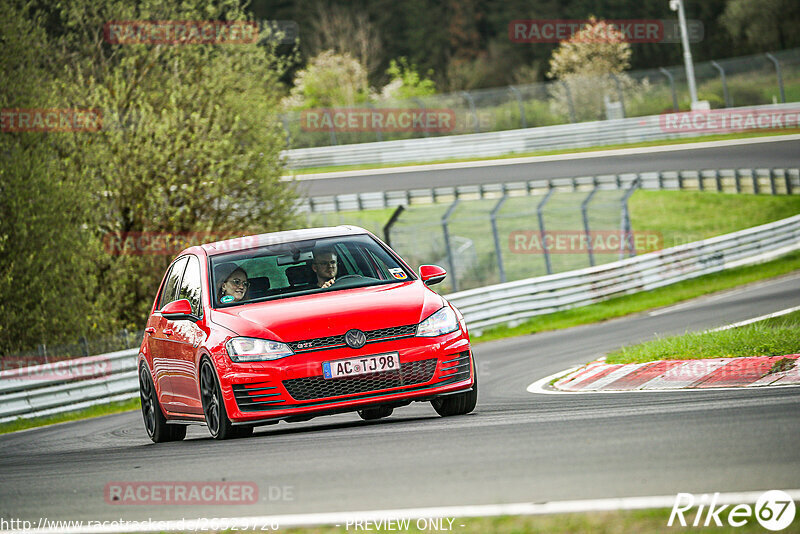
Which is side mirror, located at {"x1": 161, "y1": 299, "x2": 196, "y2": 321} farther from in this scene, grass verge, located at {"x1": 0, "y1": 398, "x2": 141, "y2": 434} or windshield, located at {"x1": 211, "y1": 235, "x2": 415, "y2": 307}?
grass verge, located at {"x1": 0, "y1": 398, "x2": 141, "y2": 434}

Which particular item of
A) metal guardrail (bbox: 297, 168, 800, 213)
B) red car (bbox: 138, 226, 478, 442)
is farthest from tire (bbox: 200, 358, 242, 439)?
metal guardrail (bbox: 297, 168, 800, 213)

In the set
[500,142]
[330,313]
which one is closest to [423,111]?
[500,142]

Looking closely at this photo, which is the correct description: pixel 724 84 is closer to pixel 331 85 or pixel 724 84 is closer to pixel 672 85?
pixel 672 85

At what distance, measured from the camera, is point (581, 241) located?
90.5 feet

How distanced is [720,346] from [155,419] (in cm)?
531

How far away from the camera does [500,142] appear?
162ft

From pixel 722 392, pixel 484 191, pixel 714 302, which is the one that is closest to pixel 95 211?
pixel 714 302

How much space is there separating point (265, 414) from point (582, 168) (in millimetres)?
34317

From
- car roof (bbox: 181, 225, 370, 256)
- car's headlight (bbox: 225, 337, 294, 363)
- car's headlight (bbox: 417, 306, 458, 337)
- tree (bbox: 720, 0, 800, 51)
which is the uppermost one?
tree (bbox: 720, 0, 800, 51)

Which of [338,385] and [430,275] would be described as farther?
[430,275]

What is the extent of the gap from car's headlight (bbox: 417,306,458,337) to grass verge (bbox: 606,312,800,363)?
3187 mm

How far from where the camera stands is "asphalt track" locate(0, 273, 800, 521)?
215 inches

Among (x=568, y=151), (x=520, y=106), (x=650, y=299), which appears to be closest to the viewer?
(x=650, y=299)

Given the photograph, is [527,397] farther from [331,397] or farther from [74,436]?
[74,436]
